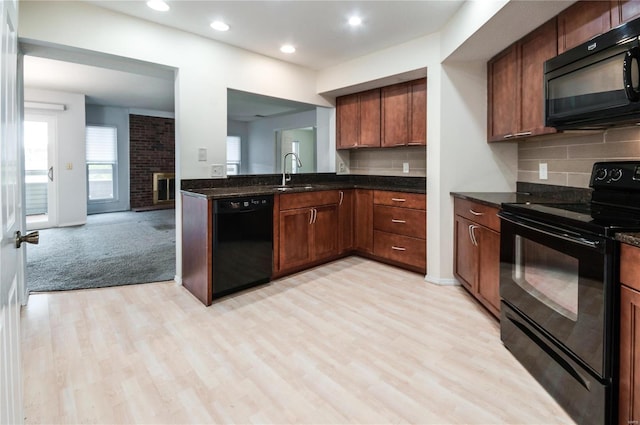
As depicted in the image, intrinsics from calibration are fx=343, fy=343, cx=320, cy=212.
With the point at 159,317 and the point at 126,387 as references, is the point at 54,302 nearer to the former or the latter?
the point at 159,317

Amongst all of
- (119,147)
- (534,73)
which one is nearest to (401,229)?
(534,73)

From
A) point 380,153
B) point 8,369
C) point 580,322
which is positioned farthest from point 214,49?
point 580,322

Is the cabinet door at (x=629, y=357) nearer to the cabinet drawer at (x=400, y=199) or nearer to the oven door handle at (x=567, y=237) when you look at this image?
the oven door handle at (x=567, y=237)

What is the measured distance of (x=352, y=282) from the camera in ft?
11.0

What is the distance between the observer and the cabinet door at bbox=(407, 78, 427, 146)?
11.9 ft

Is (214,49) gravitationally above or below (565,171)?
above

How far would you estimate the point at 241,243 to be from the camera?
3.00 metres

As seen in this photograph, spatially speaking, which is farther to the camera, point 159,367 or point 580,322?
point 159,367

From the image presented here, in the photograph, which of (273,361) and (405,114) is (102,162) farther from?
(273,361)

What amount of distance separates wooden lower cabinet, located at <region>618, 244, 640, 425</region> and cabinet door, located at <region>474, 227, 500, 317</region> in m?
1.04

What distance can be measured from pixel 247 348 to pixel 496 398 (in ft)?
4.55

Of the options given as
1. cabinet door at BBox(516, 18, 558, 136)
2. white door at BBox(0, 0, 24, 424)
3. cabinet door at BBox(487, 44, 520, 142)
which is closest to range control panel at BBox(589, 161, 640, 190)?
cabinet door at BBox(516, 18, 558, 136)

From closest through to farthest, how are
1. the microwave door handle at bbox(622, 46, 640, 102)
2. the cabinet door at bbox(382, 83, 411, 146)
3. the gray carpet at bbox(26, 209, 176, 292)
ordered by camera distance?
the microwave door handle at bbox(622, 46, 640, 102)
the gray carpet at bbox(26, 209, 176, 292)
the cabinet door at bbox(382, 83, 411, 146)

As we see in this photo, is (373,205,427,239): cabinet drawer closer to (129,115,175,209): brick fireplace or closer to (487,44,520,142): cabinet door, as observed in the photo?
(487,44,520,142): cabinet door
